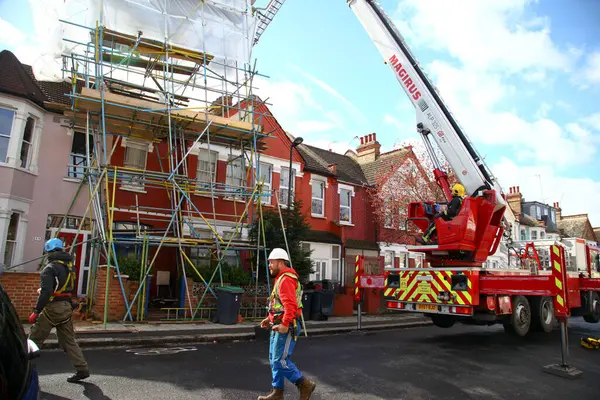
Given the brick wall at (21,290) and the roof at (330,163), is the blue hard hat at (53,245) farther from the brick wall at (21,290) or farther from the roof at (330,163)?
the roof at (330,163)

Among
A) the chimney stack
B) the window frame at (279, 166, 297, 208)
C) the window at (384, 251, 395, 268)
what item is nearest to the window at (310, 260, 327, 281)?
the window frame at (279, 166, 297, 208)

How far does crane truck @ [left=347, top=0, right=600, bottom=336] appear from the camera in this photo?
8758 mm

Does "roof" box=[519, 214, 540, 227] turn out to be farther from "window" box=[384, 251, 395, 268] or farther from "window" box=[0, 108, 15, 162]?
"window" box=[0, 108, 15, 162]

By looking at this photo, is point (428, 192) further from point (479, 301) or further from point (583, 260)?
point (479, 301)

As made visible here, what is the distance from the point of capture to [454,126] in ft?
35.3

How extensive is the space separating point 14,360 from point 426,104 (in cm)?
1066

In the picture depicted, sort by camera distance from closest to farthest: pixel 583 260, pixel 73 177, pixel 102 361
Result: pixel 102 361, pixel 583 260, pixel 73 177

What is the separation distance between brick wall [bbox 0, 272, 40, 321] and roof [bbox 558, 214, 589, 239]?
48.1 m

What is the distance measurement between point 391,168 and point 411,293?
13085mm

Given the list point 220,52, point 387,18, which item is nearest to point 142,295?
point 220,52

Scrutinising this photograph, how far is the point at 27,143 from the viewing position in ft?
44.7

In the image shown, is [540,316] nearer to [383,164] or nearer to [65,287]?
[65,287]

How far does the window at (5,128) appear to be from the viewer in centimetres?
1301

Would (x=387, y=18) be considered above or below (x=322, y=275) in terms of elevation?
above
